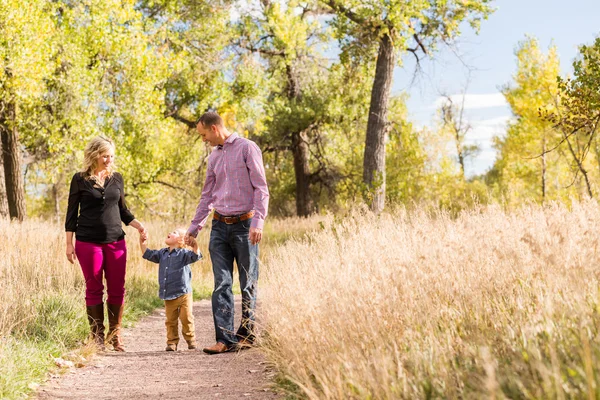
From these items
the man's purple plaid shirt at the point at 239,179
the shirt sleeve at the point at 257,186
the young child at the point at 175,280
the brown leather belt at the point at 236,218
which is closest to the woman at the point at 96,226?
the young child at the point at 175,280

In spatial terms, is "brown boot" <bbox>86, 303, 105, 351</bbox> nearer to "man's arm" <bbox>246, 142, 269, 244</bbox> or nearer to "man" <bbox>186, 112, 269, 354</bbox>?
"man" <bbox>186, 112, 269, 354</bbox>

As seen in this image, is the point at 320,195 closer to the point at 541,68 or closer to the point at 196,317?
the point at 541,68

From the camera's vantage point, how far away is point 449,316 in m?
4.36

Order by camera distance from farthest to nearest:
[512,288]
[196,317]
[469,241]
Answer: [196,317] < [469,241] < [512,288]

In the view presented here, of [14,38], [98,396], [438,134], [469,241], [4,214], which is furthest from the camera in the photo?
[438,134]

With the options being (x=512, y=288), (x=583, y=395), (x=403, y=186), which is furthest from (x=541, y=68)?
(x=583, y=395)

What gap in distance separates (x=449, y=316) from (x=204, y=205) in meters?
3.12

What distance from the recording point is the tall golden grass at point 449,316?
3.00 meters

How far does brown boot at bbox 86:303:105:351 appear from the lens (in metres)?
6.62

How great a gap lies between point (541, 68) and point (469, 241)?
23.0 meters

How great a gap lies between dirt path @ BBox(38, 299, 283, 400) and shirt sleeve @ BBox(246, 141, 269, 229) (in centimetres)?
126

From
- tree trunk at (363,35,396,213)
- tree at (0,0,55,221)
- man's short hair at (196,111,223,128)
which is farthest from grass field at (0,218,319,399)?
tree trunk at (363,35,396,213)

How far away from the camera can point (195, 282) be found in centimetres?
1202

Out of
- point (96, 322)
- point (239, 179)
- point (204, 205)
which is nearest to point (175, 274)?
point (204, 205)
